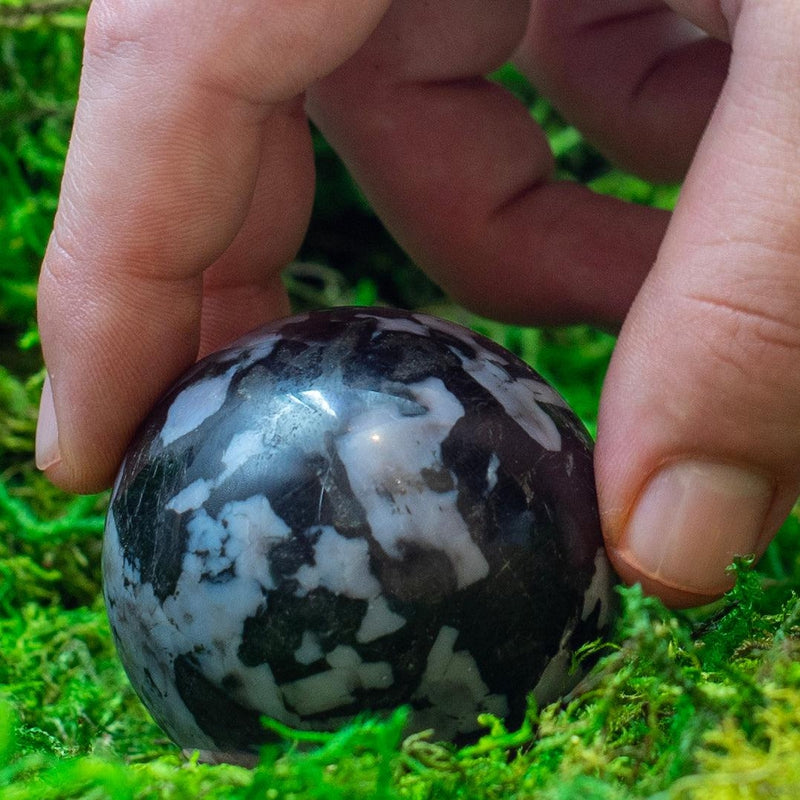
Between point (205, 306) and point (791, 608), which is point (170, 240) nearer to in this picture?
point (205, 306)

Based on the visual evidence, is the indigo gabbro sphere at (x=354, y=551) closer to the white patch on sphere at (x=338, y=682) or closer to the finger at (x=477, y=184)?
the white patch on sphere at (x=338, y=682)

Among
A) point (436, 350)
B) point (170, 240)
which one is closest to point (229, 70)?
point (170, 240)

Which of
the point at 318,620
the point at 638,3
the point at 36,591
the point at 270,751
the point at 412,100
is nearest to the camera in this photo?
the point at 270,751

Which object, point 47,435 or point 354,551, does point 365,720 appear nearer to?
point 354,551

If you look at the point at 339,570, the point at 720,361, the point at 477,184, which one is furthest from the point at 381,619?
the point at 477,184

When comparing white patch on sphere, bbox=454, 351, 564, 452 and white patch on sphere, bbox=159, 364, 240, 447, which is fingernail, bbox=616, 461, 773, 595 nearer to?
white patch on sphere, bbox=454, 351, 564, 452

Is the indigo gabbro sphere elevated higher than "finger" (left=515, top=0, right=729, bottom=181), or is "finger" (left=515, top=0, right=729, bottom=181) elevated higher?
"finger" (left=515, top=0, right=729, bottom=181)

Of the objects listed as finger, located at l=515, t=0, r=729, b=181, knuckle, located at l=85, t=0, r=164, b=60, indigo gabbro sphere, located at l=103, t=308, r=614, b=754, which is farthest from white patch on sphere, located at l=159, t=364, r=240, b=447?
finger, located at l=515, t=0, r=729, b=181
